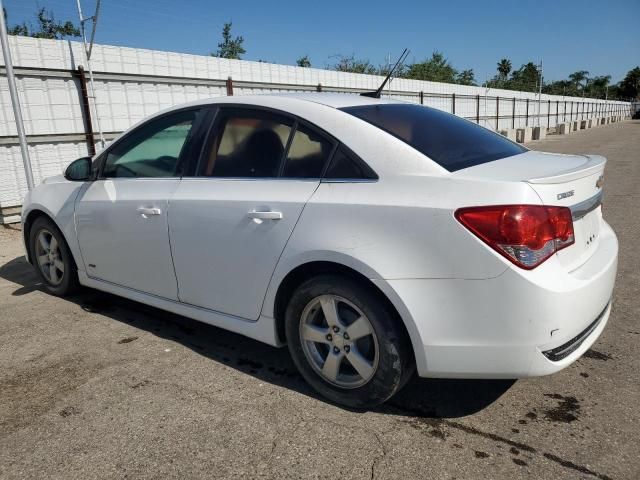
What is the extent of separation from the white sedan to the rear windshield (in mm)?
14

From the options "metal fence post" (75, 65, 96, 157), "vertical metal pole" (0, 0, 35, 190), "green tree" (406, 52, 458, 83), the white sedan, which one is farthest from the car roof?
"green tree" (406, 52, 458, 83)

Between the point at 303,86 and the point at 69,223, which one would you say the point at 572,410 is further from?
the point at 303,86

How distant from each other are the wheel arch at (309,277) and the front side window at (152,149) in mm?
1151

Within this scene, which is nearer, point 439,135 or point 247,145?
point 439,135

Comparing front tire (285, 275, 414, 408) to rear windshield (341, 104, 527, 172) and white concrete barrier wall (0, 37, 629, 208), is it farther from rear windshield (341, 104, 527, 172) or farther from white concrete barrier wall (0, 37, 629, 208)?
white concrete barrier wall (0, 37, 629, 208)

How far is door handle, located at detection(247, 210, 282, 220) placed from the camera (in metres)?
2.67

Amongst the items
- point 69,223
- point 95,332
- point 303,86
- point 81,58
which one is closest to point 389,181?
point 95,332

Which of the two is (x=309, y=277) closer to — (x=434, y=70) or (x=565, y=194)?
(x=565, y=194)

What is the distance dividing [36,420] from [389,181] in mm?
2150

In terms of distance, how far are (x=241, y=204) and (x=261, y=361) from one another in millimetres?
1019

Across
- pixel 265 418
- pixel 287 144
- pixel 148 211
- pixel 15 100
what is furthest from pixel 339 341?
pixel 15 100

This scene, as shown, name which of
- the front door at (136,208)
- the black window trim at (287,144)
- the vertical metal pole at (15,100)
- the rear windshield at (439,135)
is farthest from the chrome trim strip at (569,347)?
the vertical metal pole at (15,100)

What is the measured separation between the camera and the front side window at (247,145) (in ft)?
9.39

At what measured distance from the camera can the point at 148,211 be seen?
3.29 m
